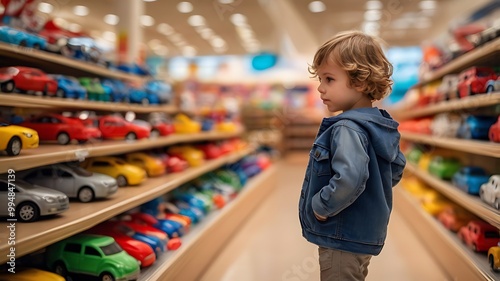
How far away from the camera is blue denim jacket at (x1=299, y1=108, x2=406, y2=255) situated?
175 centimetres

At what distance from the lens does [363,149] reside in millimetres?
1727

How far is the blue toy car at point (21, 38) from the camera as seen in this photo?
2.34m

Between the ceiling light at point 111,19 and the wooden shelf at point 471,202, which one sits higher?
the ceiling light at point 111,19

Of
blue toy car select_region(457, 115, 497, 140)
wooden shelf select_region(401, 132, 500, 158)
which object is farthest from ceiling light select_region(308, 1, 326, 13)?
blue toy car select_region(457, 115, 497, 140)

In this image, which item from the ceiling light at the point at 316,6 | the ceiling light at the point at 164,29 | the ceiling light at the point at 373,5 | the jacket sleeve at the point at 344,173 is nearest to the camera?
the jacket sleeve at the point at 344,173

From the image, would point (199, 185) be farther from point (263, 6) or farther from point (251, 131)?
point (251, 131)

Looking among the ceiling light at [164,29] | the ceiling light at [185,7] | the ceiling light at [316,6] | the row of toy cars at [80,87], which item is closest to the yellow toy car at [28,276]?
the row of toy cars at [80,87]

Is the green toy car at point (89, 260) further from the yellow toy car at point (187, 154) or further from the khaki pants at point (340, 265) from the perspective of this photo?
the yellow toy car at point (187, 154)

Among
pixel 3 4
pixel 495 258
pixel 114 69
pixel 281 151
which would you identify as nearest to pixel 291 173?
pixel 281 151

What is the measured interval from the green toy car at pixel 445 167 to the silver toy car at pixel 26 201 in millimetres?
3740

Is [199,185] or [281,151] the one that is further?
[281,151]

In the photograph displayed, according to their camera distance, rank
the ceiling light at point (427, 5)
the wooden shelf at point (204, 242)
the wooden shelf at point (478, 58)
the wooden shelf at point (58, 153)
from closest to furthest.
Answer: the wooden shelf at point (58, 153) < the wooden shelf at point (204, 242) < the wooden shelf at point (478, 58) < the ceiling light at point (427, 5)

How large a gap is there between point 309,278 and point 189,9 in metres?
3.60

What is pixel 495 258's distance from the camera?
8.85 feet
